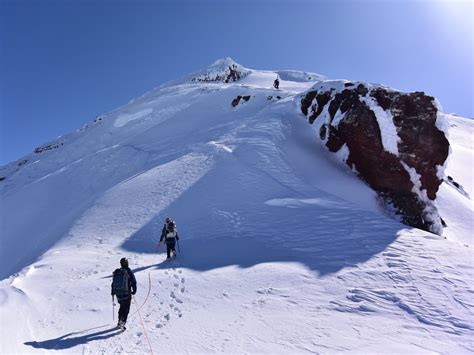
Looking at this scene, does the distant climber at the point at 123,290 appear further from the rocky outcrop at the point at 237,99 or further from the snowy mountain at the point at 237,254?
the rocky outcrop at the point at 237,99

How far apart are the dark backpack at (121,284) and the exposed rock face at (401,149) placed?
14336 mm

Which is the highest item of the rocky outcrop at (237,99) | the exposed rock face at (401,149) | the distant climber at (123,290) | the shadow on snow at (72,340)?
the rocky outcrop at (237,99)

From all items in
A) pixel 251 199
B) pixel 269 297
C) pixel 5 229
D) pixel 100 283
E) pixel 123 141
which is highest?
pixel 123 141

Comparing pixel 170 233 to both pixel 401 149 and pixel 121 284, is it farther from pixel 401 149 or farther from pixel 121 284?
pixel 401 149

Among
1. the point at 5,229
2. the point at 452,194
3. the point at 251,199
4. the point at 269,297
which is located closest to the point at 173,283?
the point at 269,297

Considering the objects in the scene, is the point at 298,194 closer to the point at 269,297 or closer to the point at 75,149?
the point at 269,297

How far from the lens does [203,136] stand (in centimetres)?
2872

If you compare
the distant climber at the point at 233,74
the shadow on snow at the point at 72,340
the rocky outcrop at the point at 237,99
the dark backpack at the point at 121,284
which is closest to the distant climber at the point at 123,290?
the dark backpack at the point at 121,284

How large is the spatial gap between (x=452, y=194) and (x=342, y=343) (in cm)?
2108

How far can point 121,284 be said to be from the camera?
9125 mm

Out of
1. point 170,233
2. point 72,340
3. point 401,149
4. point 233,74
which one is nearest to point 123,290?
point 72,340

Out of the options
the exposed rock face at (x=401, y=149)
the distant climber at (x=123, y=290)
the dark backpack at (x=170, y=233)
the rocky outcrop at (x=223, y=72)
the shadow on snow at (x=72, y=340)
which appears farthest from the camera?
the rocky outcrop at (x=223, y=72)

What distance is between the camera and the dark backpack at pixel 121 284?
907 centimetres

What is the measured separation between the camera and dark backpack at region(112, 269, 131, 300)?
907cm
